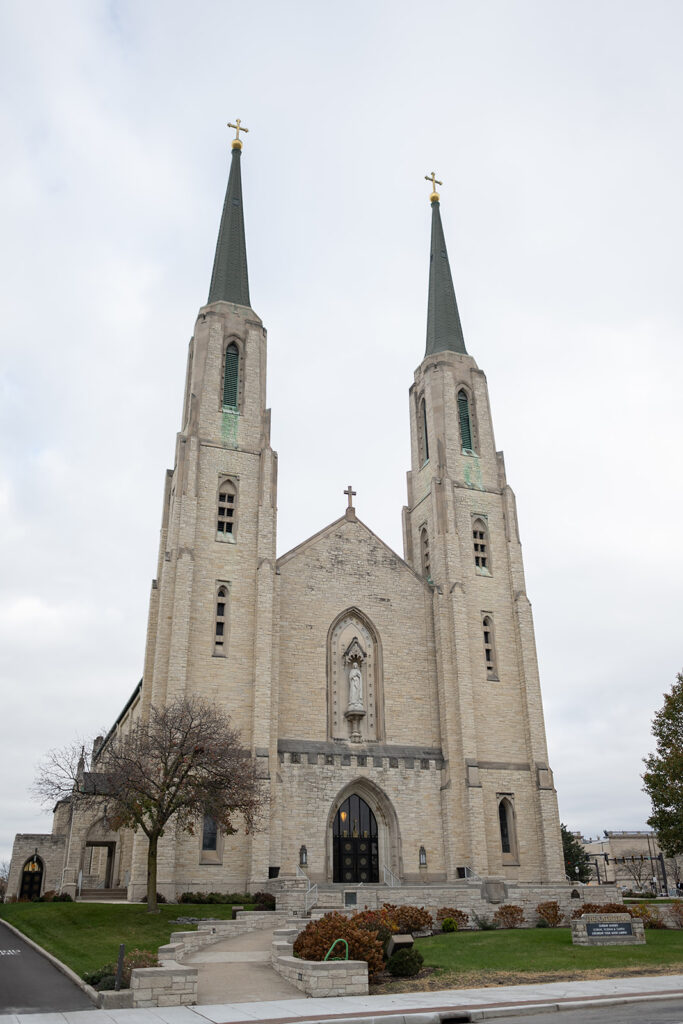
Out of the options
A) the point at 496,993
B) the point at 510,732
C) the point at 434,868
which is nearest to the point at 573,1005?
the point at 496,993

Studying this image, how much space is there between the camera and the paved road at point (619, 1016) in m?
11.1

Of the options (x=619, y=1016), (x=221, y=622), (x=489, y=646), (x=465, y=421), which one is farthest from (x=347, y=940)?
(x=465, y=421)

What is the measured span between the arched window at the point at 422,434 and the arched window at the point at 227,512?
12.2 meters

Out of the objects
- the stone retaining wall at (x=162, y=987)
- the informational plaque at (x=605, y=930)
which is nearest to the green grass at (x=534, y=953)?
the informational plaque at (x=605, y=930)

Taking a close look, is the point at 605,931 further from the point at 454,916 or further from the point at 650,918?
the point at 650,918

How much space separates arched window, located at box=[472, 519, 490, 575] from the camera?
41156mm

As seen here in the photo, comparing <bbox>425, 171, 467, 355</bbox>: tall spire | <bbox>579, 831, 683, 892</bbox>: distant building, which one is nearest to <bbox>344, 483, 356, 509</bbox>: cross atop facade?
<bbox>425, 171, 467, 355</bbox>: tall spire

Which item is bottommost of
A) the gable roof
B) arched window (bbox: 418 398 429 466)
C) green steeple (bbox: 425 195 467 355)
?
the gable roof

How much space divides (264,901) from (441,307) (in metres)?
35.0

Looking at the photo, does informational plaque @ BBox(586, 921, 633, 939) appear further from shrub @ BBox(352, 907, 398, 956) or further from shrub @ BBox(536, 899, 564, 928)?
shrub @ BBox(536, 899, 564, 928)

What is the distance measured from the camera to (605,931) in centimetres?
A: 2106

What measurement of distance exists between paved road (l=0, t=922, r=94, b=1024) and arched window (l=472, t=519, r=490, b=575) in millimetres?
27367

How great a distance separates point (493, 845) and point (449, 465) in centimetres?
1875

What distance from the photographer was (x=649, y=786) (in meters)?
30.6
